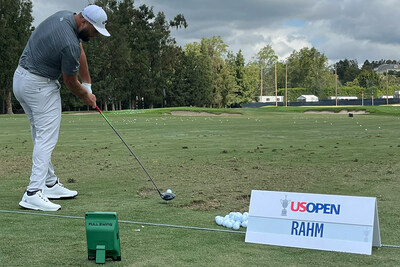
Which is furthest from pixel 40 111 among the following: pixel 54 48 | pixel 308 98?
pixel 308 98

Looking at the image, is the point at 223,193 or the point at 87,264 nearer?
the point at 87,264

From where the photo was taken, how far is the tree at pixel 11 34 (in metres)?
61.9

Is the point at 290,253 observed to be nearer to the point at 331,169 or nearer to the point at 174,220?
the point at 174,220

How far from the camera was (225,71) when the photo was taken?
9619 cm

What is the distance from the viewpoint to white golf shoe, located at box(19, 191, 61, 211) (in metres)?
6.05

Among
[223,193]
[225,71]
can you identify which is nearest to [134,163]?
[223,193]

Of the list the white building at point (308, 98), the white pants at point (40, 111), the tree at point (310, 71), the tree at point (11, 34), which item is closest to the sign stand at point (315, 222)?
the white pants at point (40, 111)

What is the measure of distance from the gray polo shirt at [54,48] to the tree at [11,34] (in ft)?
195

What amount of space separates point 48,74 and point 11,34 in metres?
61.7

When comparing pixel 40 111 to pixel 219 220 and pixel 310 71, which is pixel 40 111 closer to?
pixel 219 220

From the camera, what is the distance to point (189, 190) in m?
7.59

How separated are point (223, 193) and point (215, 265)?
337cm

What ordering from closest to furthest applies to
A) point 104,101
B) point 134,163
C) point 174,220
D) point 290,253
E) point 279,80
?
point 290,253
point 174,220
point 134,163
point 104,101
point 279,80

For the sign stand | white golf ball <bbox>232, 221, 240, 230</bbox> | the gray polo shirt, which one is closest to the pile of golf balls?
white golf ball <bbox>232, 221, 240, 230</bbox>
